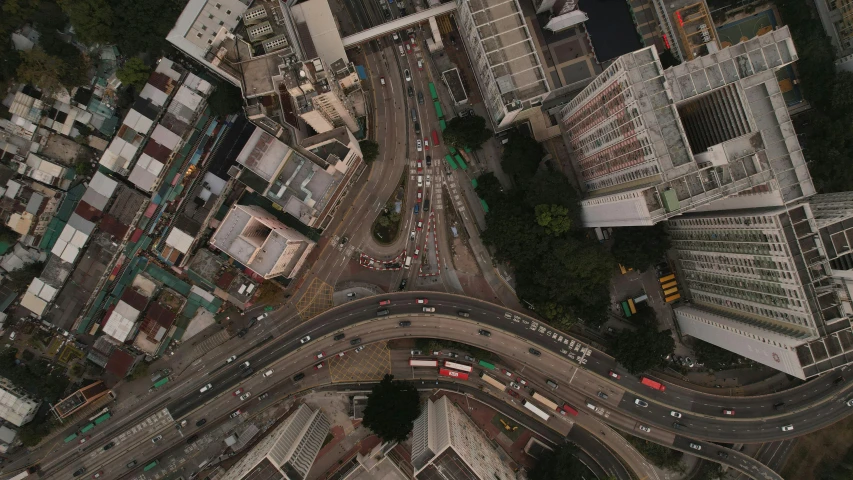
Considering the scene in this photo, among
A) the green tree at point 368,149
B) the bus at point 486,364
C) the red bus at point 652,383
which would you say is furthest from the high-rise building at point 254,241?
the red bus at point 652,383

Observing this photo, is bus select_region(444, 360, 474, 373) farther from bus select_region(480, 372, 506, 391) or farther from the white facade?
the white facade

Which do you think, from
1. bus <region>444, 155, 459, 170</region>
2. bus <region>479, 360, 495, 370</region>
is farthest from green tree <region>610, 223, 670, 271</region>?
bus <region>444, 155, 459, 170</region>

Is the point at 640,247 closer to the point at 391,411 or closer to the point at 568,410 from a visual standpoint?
the point at 568,410

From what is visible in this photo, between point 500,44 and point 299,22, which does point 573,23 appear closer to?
point 500,44

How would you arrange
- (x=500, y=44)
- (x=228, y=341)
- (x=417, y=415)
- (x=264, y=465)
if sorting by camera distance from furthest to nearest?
(x=228, y=341), (x=417, y=415), (x=500, y=44), (x=264, y=465)

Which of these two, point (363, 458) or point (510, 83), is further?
point (363, 458)

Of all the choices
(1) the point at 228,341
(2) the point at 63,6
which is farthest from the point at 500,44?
(2) the point at 63,6
